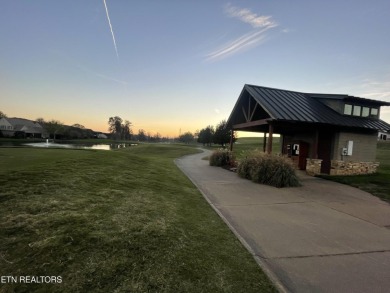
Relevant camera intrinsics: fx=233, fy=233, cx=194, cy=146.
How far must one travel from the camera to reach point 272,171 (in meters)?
11.3

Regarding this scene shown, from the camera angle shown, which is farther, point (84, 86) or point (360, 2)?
point (84, 86)

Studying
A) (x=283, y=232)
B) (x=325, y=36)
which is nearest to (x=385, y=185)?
(x=325, y=36)

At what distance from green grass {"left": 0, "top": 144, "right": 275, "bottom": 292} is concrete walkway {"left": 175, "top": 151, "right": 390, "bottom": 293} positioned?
0.52 metres

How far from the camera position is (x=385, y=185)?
12008 mm

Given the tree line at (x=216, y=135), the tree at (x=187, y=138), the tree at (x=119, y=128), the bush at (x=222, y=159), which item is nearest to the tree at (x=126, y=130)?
the tree at (x=119, y=128)

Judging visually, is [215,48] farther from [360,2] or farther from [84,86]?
[84,86]

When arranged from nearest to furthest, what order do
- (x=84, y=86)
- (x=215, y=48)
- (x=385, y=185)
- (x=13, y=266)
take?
(x=13, y=266), (x=385, y=185), (x=215, y=48), (x=84, y=86)

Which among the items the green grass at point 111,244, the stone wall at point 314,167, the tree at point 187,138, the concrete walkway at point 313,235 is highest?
the tree at point 187,138

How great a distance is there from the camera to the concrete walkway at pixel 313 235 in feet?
11.3

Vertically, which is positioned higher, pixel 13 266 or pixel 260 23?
pixel 260 23

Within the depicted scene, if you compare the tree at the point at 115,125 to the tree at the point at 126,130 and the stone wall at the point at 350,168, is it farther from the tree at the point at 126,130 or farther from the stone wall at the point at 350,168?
the stone wall at the point at 350,168

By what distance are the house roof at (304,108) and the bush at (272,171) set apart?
7.76 ft

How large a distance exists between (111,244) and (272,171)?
9.23m

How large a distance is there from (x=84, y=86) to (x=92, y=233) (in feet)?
81.3
